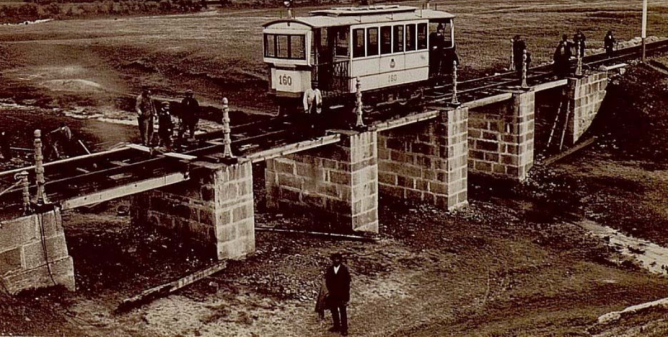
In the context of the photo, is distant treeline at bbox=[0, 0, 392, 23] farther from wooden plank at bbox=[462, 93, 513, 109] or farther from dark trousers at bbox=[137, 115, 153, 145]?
dark trousers at bbox=[137, 115, 153, 145]

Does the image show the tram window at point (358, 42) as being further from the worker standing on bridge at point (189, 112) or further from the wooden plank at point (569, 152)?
the wooden plank at point (569, 152)

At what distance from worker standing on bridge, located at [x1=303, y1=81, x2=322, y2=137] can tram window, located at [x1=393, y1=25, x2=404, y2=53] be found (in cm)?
369

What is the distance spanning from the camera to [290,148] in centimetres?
2180

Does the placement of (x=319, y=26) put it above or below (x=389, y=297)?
above

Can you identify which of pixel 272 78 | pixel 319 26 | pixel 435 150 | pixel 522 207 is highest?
pixel 319 26

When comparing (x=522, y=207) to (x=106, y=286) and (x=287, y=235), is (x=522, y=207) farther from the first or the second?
(x=106, y=286)

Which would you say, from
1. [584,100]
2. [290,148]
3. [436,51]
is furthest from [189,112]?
[584,100]

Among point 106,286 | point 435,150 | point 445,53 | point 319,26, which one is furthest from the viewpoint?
point 445,53

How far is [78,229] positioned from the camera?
866 inches

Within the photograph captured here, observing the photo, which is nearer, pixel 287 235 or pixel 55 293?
pixel 55 293

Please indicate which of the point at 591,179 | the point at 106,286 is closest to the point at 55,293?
the point at 106,286

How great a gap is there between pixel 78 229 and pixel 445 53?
1432 cm

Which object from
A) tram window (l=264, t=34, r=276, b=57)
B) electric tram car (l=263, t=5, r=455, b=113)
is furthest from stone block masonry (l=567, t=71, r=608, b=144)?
tram window (l=264, t=34, r=276, b=57)

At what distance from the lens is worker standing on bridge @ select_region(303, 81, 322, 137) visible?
2380cm
